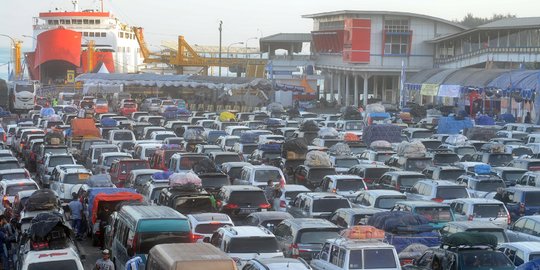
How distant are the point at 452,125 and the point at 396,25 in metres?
41.1

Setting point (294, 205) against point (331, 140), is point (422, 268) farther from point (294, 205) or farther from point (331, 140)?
point (331, 140)

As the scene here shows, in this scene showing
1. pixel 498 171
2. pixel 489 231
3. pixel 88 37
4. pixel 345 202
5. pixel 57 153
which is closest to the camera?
pixel 489 231

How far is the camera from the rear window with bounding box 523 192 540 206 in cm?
2497

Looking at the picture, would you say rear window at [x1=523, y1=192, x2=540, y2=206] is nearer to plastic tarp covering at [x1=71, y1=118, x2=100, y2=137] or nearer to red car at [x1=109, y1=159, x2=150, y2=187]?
red car at [x1=109, y1=159, x2=150, y2=187]

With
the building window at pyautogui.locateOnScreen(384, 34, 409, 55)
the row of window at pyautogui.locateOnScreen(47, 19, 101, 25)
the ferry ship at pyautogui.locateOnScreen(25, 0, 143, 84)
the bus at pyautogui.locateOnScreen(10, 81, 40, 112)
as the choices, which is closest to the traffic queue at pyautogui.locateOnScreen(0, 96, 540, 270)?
the bus at pyautogui.locateOnScreen(10, 81, 40, 112)

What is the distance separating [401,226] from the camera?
20.1 metres

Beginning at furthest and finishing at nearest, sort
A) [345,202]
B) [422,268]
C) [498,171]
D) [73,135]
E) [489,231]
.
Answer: [73,135] → [498,171] → [345,202] → [489,231] → [422,268]

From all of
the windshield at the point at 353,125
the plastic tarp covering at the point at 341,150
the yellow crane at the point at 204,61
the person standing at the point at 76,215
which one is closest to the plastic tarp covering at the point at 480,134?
the windshield at the point at 353,125

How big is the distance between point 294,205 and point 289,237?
5136 millimetres

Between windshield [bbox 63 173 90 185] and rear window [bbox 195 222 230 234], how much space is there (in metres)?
9.80

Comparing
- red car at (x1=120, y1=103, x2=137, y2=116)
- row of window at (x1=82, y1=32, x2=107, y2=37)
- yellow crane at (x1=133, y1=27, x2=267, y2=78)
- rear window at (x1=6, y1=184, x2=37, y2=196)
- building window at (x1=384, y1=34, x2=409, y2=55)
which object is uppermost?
row of window at (x1=82, y1=32, x2=107, y2=37)

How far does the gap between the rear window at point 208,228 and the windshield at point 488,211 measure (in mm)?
5938

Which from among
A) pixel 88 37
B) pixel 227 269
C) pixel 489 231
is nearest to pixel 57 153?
pixel 489 231

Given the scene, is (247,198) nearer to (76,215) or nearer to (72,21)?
(76,215)
